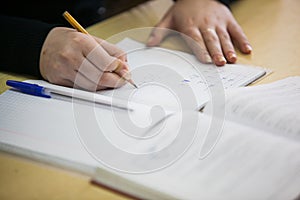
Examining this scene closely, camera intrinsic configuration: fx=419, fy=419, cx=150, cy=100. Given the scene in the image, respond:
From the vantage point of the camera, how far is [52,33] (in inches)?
33.3

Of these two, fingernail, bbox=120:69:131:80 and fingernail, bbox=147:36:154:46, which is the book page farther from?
fingernail, bbox=147:36:154:46

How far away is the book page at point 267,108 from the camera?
62 centimetres

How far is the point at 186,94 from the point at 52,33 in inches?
12.1

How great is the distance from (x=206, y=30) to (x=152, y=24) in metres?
0.18

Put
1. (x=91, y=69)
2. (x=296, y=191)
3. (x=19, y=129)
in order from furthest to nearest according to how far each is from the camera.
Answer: (x=91, y=69) < (x=19, y=129) < (x=296, y=191)

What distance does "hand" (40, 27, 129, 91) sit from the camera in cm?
76

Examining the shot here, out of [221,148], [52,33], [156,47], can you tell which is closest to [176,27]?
[156,47]

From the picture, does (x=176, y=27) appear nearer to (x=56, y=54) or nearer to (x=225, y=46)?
(x=225, y=46)

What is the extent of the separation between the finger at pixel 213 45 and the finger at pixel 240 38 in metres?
0.06

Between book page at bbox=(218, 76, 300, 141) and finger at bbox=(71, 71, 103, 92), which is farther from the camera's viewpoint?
finger at bbox=(71, 71, 103, 92)

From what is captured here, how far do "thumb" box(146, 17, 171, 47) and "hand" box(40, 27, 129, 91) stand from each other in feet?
0.65

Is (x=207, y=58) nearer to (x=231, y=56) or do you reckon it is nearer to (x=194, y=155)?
(x=231, y=56)

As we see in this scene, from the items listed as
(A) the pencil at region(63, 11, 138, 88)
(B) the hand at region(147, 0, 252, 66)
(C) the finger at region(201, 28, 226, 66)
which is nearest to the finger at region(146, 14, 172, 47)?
(B) the hand at region(147, 0, 252, 66)

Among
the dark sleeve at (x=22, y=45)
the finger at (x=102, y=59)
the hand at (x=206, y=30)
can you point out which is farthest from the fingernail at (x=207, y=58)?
the dark sleeve at (x=22, y=45)
